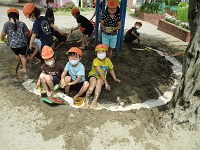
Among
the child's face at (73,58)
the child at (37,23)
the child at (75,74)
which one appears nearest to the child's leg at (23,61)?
the child at (37,23)

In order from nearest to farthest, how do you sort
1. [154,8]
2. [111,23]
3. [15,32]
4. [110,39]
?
[15,32] < [111,23] < [110,39] < [154,8]

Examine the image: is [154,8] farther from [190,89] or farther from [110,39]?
[190,89]

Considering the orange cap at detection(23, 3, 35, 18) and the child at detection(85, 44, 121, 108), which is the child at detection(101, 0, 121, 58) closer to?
the child at detection(85, 44, 121, 108)

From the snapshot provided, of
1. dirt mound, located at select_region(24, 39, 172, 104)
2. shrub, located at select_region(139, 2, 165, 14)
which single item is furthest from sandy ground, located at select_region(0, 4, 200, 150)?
shrub, located at select_region(139, 2, 165, 14)

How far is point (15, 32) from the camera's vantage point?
3992mm

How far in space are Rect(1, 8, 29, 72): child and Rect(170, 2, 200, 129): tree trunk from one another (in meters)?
3.22

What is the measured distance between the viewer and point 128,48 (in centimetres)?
627

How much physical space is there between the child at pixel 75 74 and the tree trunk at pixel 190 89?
4.99 feet

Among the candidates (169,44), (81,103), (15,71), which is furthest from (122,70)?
(169,44)

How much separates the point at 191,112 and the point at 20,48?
3.56 m

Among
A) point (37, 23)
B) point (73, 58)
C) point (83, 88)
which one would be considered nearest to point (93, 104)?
point (83, 88)

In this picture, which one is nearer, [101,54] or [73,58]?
[73,58]

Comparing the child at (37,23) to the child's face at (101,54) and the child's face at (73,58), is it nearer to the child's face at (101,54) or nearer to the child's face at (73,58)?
the child's face at (73,58)

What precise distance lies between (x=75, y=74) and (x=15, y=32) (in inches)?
65.6
